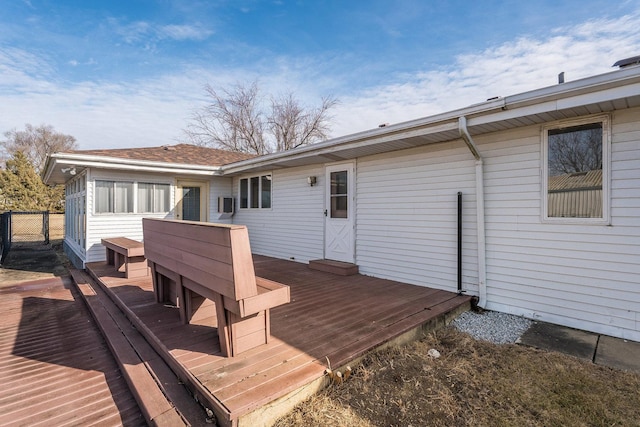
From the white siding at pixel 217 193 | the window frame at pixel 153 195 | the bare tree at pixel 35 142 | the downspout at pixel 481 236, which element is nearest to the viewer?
the downspout at pixel 481 236

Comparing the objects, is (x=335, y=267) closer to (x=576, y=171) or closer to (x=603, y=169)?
(x=576, y=171)

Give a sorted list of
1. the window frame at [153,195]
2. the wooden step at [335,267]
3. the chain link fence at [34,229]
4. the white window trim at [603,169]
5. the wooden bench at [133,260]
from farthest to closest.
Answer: the chain link fence at [34,229] → the window frame at [153,195] → the wooden step at [335,267] → the wooden bench at [133,260] → the white window trim at [603,169]

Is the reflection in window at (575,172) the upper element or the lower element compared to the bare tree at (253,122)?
lower

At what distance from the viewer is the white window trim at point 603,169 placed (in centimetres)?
324

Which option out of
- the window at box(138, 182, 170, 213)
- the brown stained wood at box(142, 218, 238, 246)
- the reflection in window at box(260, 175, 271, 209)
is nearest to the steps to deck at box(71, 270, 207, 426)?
the brown stained wood at box(142, 218, 238, 246)

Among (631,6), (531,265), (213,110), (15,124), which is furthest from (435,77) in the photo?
(15,124)

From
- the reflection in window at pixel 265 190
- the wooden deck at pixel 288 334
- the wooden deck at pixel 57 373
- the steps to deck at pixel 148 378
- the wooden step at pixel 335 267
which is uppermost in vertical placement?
the reflection in window at pixel 265 190

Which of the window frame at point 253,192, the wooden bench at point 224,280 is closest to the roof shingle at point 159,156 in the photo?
the window frame at point 253,192

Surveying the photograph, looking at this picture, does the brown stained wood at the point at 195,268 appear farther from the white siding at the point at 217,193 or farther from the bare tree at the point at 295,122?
the bare tree at the point at 295,122

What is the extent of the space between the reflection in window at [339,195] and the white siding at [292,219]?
309 mm

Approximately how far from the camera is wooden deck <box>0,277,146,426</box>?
204 cm

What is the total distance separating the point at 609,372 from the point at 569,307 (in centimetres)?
118

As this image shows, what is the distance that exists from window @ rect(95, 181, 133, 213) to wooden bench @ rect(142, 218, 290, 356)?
4830mm

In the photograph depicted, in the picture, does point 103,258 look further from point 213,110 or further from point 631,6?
point 213,110
